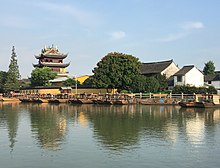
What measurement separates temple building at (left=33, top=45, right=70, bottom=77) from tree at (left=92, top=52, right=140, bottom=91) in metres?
31.3

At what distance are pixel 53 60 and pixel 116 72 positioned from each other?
36.7 meters

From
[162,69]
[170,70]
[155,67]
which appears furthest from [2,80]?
[170,70]

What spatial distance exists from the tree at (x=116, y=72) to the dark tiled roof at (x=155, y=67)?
8349 millimetres

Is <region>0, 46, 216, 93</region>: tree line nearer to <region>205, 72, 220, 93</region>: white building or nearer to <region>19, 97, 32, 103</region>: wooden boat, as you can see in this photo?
<region>205, 72, 220, 93</region>: white building

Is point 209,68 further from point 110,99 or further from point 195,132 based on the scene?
point 195,132

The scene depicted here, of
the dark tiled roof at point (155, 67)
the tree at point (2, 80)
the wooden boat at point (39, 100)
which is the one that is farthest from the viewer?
the tree at point (2, 80)

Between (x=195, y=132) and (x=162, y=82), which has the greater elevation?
(x=162, y=82)

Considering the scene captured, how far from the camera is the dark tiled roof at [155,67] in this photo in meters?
57.4

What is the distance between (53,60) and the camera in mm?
82312

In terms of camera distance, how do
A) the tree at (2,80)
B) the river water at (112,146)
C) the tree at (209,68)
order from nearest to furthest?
the river water at (112,146), the tree at (2,80), the tree at (209,68)

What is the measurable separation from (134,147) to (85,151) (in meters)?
2.10

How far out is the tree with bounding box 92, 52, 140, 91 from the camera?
1919 inches

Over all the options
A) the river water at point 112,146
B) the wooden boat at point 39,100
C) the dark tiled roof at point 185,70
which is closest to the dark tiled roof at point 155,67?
the dark tiled roof at point 185,70

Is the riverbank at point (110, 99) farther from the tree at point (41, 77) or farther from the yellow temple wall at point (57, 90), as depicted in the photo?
the tree at point (41, 77)
